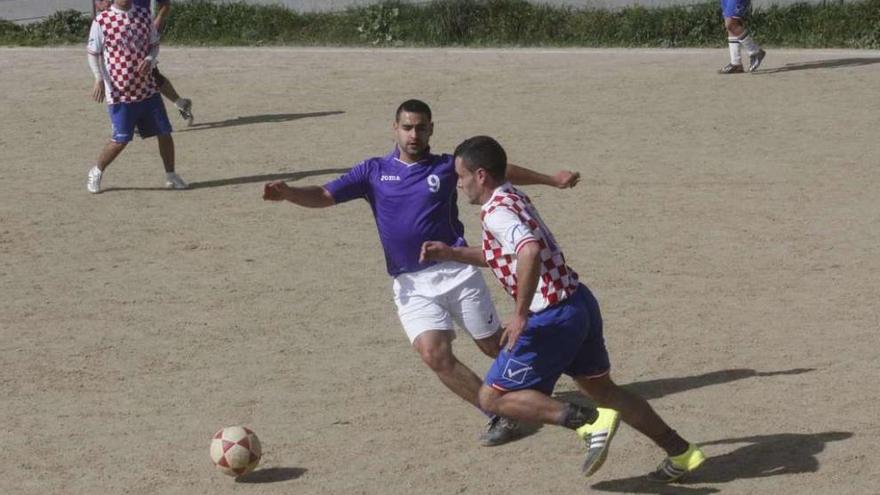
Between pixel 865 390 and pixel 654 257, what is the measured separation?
3282 millimetres

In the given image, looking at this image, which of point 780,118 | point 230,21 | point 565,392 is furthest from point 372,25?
point 565,392

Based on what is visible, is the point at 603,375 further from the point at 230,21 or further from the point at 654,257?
the point at 230,21

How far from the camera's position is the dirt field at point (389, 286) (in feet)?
26.3

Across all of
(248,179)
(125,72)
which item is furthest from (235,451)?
(248,179)

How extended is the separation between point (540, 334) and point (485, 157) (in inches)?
36.6

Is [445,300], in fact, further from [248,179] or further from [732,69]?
[732,69]

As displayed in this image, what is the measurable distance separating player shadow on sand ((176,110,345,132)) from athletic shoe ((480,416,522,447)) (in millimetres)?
10351

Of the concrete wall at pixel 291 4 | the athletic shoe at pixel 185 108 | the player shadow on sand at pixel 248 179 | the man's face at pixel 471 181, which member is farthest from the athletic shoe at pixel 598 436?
the concrete wall at pixel 291 4

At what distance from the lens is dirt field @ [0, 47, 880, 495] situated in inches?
316

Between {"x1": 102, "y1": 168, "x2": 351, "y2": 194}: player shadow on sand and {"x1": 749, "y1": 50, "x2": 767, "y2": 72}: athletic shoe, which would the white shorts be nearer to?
{"x1": 102, "y1": 168, "x2": 351, "y2": 194}: player shadow on sand

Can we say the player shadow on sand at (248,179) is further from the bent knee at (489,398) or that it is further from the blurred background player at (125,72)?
the bent knee at (489,398)

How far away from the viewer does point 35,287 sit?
11.4 metres

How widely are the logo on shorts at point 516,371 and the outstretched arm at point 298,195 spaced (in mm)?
1654

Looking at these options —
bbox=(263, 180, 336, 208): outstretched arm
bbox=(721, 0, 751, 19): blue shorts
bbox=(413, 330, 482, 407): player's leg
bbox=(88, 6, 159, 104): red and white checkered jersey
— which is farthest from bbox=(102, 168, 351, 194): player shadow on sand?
bbox=(413, 330, 482, 407): player's leg
